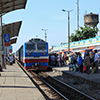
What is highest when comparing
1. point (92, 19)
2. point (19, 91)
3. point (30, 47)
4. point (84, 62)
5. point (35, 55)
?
point (92, 19)

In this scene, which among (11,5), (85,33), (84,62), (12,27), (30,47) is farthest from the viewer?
(85,33)

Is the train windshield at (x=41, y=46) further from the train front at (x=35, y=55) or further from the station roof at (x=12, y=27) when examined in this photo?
the station roof at (x=12, y=27)

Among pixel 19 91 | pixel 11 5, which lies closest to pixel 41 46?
pixel 11 5

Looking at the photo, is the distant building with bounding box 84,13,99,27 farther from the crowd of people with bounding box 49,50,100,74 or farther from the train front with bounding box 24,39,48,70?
the crowd of people with bounding box 49,50,100,74

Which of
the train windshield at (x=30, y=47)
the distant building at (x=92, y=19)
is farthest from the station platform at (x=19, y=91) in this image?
the distant building at (x=92, y=19)

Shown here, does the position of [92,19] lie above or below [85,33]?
above

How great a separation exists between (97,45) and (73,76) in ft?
62.8

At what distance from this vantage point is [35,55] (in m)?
20.5

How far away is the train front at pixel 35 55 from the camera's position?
20.3 meters

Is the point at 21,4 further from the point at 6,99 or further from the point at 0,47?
the point at 0,47

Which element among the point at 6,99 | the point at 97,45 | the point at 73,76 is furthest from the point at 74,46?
the point at 6,99

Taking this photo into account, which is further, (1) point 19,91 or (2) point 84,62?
(2) point 84,62

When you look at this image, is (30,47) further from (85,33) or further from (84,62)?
(85,33)

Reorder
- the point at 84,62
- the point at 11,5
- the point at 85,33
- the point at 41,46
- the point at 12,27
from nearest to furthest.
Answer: the point at 11,5, the point at 84,62, the point at 41,46, the point at 12,27, the point at 85,33
